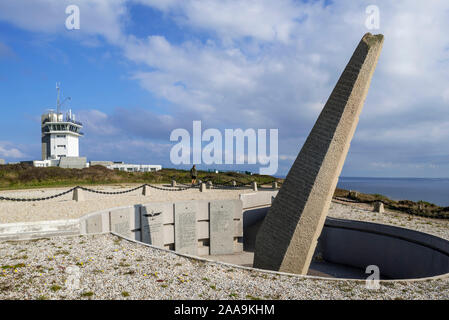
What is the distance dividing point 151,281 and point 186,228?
7.83 m

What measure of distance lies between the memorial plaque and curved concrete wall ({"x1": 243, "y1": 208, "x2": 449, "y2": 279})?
301 inches

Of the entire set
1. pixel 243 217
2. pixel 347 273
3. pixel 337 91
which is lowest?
pixel 347 273

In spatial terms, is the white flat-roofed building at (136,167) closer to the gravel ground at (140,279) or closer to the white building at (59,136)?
the white building at (59,136)

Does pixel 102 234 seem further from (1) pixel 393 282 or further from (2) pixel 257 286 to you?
(1) pixel 393 282

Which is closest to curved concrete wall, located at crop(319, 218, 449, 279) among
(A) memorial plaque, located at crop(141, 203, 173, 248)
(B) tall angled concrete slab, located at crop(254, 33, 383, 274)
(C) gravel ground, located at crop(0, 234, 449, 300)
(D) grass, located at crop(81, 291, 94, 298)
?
(C) gravel ground, located at crop(0, 234, 449, 300)

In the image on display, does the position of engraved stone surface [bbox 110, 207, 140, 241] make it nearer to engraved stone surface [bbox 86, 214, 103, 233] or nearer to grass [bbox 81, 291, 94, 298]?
engraved stone surface [bbox 86, 214, 103, 233]

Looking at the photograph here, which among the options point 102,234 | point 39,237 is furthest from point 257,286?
point 39,237

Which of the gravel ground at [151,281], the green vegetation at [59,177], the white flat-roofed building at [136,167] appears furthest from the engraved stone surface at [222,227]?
the white flat-roofed building at [136,167]

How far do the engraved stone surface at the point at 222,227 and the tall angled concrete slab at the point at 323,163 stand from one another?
5.63 m

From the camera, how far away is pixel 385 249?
1141 cm

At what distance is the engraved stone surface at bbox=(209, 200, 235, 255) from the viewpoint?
46.0 ft

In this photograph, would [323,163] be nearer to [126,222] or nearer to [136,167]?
[126,222]
